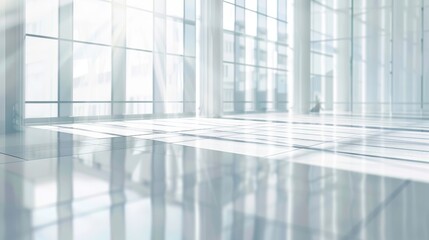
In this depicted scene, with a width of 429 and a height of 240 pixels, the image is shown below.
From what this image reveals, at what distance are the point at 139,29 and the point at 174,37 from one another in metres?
1.68

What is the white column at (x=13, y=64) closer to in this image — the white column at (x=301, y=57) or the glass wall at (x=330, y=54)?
the white column at (x=301, y=57)

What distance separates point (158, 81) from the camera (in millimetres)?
17766

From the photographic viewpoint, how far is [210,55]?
1655 centimetres

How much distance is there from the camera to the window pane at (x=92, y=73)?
52.4ft

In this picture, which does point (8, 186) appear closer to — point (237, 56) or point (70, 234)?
point (70, 234)

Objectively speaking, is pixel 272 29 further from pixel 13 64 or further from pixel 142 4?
pixel 13 64

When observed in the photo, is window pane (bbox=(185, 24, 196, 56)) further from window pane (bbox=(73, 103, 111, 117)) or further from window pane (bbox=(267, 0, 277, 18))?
window pane (bbox=(267, 0, 277, 18))

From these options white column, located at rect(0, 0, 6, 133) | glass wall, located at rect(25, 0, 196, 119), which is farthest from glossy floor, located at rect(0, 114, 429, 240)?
glass wall, located at rect(25, 0, 196, 119)

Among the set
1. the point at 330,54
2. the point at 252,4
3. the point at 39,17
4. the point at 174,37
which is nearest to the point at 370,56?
the point at 330,54

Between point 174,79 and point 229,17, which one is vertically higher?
point 229,17

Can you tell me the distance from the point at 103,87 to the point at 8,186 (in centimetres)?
1319

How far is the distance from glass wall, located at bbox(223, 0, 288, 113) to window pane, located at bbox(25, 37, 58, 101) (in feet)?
29.3

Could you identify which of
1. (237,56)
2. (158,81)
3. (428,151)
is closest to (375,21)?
(237,56)

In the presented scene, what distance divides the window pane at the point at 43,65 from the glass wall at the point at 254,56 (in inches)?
352
